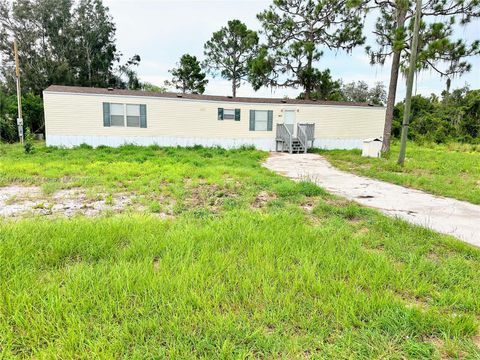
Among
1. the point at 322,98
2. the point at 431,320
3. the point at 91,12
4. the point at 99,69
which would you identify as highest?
the point at 91,12

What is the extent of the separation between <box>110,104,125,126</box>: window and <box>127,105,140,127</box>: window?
276 millimetres

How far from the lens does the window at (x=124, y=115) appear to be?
1379 cm

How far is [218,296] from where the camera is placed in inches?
80.1

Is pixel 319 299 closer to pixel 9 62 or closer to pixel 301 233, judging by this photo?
pixel 301 233

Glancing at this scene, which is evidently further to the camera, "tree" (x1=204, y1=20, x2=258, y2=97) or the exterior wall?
"tree" (x1=204, y1=20, x2=258, y2=97)

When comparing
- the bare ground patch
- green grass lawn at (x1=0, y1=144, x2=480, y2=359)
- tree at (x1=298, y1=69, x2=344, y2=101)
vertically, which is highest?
tree at (x1=298, y1=69, x2=344, y2=101)

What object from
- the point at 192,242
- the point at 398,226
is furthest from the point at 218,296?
the point at 398,226

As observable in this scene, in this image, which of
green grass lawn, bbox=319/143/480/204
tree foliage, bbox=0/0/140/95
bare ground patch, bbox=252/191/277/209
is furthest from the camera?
tree foliage, bbox=0/0/140/95

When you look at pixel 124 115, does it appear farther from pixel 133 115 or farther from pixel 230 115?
pixel 230 115

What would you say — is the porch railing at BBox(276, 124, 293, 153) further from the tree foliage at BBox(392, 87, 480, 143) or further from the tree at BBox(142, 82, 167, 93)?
the tree at BBox(142, 82, 167, 93)

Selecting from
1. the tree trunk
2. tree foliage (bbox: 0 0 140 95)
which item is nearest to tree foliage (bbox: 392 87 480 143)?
the tree trunk

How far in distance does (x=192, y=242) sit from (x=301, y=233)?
4.06 ft

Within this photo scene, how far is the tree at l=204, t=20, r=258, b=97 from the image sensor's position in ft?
82.0

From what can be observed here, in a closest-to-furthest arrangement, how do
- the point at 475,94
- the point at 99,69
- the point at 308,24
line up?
the point at 308,24 < the point at 475,94 < the point at 99,69
